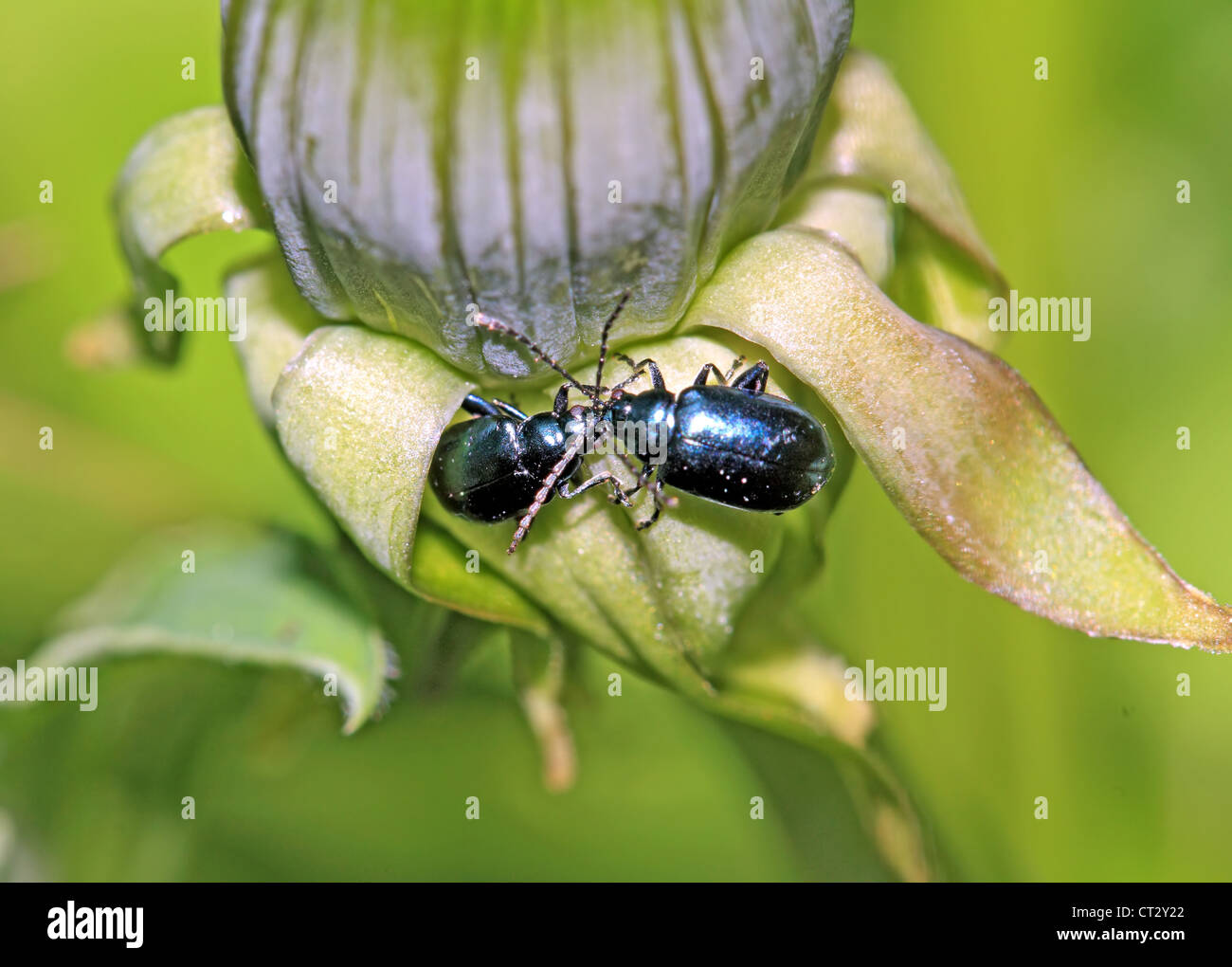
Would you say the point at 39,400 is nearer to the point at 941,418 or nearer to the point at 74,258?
the point at 74,258

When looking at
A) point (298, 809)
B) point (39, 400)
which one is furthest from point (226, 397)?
point (298, 809)

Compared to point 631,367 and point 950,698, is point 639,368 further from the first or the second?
point 950,698

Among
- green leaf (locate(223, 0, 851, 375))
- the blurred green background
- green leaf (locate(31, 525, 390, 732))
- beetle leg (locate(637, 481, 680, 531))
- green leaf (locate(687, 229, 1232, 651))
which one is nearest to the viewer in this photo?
green leaf (locate(223, 0, 851, 375))

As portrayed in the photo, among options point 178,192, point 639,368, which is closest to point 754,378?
point 639,368

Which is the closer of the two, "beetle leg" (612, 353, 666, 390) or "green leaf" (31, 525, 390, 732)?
"beetle leg" (612, 353, 666, 390)

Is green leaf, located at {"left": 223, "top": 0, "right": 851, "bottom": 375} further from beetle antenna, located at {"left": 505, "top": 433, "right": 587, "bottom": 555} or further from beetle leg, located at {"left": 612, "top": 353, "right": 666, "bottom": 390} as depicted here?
beetle antenna, located at {"left": 505, "top": 433, "right": 587, "bottom": 555}

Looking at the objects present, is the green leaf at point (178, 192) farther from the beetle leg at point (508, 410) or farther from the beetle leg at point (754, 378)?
the beetle leg at point (754, 378)

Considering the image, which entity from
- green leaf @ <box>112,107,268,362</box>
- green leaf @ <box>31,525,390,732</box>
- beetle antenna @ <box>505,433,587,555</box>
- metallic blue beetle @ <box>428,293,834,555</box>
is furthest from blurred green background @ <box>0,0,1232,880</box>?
green leaf @ <box>112,107,268,362</box>
